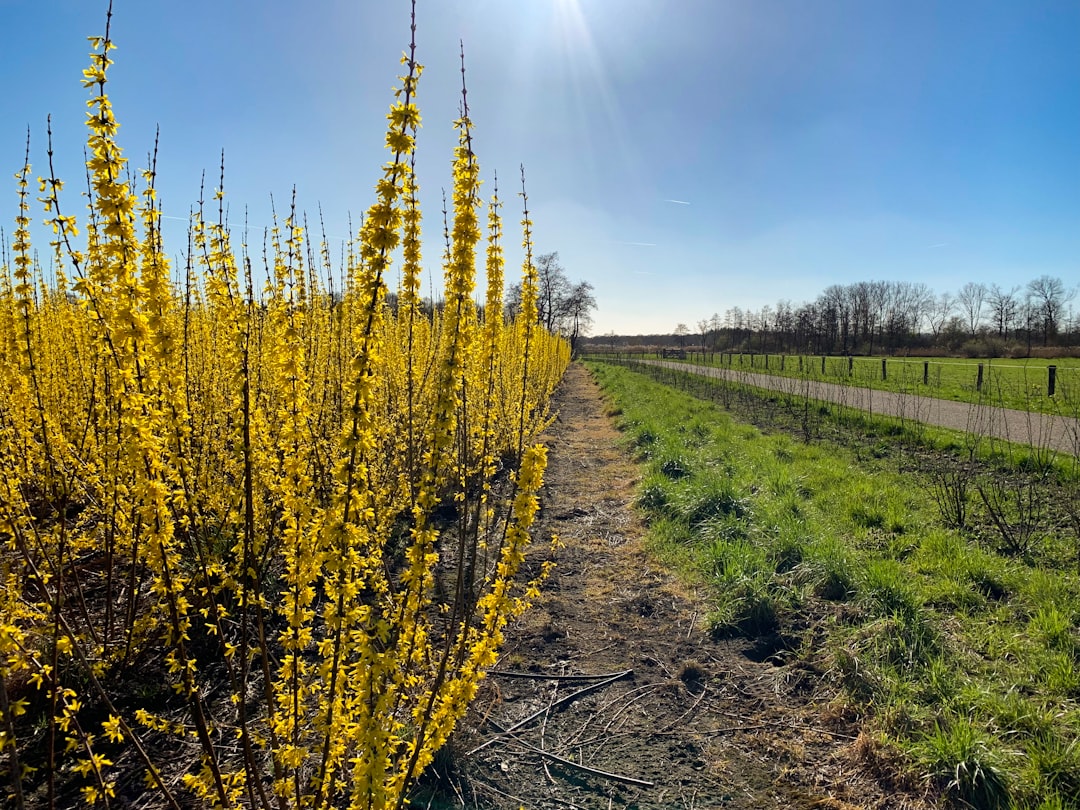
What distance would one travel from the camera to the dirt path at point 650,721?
2.80 meters

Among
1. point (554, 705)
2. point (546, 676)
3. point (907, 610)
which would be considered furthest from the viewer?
point (907, 610)

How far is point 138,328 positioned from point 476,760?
8.43 feet

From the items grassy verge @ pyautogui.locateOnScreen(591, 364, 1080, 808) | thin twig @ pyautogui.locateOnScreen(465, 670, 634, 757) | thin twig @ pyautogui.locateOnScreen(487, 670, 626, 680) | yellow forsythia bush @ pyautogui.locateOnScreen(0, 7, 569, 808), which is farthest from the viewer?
thin twig @ pyautogui.locateOnScreen(487, 670, 626, 680)

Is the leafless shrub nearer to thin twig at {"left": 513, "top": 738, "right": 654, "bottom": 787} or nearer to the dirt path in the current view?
the dirt path

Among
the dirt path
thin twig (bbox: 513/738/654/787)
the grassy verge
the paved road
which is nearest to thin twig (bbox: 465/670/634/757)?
the dirt path

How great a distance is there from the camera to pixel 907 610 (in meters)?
3.96

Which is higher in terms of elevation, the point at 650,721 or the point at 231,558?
the point at 231,558

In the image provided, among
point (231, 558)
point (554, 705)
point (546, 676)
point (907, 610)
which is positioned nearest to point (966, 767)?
point (907, 610)

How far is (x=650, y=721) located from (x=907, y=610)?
2.03 m

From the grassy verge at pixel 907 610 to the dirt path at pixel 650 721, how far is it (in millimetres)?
226

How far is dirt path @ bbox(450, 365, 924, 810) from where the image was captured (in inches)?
110

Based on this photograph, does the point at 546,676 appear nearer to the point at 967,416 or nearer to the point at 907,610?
the point at 907,610

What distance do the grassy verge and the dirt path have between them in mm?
226

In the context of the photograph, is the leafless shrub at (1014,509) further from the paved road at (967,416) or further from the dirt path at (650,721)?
the dirt path at (650,721)
